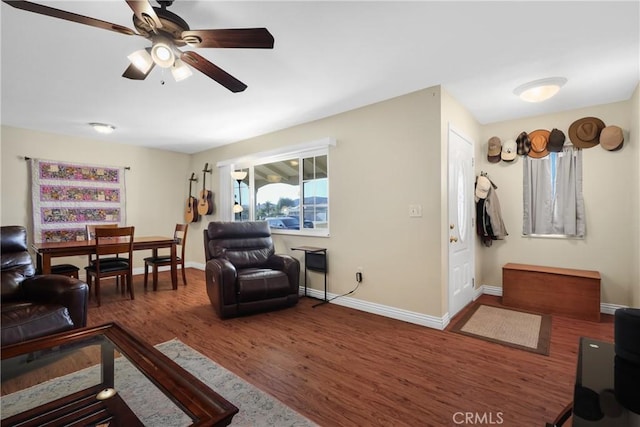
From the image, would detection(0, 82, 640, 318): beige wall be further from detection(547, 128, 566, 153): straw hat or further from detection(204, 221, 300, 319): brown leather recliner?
detection(204, 221, 300, 319): brown leather recliner

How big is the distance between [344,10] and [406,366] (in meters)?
2.45

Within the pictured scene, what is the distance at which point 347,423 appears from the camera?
5.14ft

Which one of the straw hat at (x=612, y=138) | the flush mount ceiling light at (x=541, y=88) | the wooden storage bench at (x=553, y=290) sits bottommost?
the wooden storage bench at (x=553, y=290)

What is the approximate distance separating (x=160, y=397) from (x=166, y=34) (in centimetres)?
206

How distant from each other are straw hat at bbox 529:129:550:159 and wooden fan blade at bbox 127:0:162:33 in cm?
407

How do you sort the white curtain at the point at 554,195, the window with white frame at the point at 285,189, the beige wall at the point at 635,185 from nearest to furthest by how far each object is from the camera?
1. the beige wall at the point at 635,185
2. the white curtain at the point at 554,195
3. the window with white frame at the point at 285,189

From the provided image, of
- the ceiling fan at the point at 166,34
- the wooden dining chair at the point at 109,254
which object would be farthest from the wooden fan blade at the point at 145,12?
the wooden dining chair at the point at 109,254

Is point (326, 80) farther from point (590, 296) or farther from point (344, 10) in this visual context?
point (590, 296)

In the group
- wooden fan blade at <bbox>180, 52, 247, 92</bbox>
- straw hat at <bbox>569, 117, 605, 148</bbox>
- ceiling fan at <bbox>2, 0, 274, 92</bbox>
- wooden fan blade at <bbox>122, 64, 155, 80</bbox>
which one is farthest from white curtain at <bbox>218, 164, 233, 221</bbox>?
straw hat at <bbox>569, 117, 605, 148</bbox>

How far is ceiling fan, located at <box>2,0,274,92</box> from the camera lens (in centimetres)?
145

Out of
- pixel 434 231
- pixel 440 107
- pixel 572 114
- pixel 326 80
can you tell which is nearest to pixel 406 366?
pixel 434 231

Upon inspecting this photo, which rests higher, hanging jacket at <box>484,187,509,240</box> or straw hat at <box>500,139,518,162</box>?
straw hat at <box>500,139,518,162</box>

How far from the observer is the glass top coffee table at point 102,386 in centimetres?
113

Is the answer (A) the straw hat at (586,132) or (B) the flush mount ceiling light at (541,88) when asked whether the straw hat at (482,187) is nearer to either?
(A) the straw hat at (586,132)
